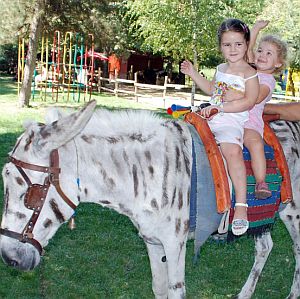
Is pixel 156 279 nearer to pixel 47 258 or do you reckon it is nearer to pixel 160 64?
pixel 47 258

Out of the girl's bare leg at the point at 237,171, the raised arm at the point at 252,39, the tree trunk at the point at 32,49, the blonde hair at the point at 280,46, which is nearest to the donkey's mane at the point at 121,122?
the girl's bare leg at the point at 237,171

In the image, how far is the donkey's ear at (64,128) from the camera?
2732 mm

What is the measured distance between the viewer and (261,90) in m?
3.84

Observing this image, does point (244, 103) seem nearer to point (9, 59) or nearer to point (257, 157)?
point (257, 157)

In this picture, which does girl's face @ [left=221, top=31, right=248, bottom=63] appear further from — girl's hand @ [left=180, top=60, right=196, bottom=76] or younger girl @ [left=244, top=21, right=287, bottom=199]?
girl's hand @ [left=180, top=60, right=196, bottom=76]

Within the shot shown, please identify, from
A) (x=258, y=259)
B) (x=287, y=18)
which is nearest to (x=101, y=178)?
(x=258, y=259)

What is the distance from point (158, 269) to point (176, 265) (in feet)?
1.35

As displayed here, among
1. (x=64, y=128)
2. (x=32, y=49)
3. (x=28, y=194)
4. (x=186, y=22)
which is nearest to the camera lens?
(x=64, y=128)

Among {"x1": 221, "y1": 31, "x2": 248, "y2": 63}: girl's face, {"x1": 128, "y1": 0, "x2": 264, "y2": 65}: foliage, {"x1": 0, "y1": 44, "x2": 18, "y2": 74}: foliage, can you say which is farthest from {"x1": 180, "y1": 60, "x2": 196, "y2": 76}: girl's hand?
{"x1": 0, "y1": 44, "x2": 18, "y2": 74}: foliage

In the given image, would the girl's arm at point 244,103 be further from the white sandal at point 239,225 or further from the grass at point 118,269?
the grass at point 118,269

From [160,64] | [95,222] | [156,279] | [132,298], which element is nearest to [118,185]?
[156,279]

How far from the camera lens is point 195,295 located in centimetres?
495

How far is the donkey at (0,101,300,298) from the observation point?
9.70 feet

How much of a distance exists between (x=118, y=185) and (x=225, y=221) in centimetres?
88
